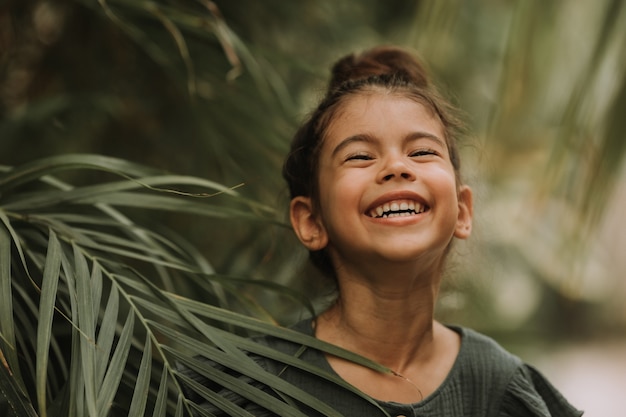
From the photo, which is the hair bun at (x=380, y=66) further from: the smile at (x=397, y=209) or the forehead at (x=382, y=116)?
the smile at (x=397, y=209)

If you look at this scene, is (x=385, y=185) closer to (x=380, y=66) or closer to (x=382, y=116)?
(x=382, y=116)

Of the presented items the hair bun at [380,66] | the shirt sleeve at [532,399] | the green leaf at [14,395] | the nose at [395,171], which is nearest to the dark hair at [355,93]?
the hair bun at [380,66]

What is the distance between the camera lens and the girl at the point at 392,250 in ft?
2.88

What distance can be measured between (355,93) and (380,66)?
4.7 inches

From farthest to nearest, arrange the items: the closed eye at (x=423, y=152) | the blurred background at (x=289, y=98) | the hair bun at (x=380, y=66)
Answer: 1. the hair bun at (x=380, y=66)
2. the closed eye at (x=423, y=152)
3. the blurred background at (x=289, y=98)

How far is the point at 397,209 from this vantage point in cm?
88

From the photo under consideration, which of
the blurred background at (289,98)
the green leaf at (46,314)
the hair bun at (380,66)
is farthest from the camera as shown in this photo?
the hair bun at (380,66)

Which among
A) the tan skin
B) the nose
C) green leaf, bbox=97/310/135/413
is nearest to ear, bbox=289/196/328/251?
the tan skin

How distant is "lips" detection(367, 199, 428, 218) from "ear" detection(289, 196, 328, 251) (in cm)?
9

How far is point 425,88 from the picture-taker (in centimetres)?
101

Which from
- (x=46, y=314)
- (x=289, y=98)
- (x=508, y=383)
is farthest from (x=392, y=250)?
(x=289, y=98)

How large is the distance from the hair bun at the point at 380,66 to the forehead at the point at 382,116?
0.07m

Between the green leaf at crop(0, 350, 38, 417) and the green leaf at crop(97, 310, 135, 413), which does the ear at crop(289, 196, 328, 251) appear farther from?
the green leaf at crop(0, 350, 38, 417)

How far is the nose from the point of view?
2.86 feet
